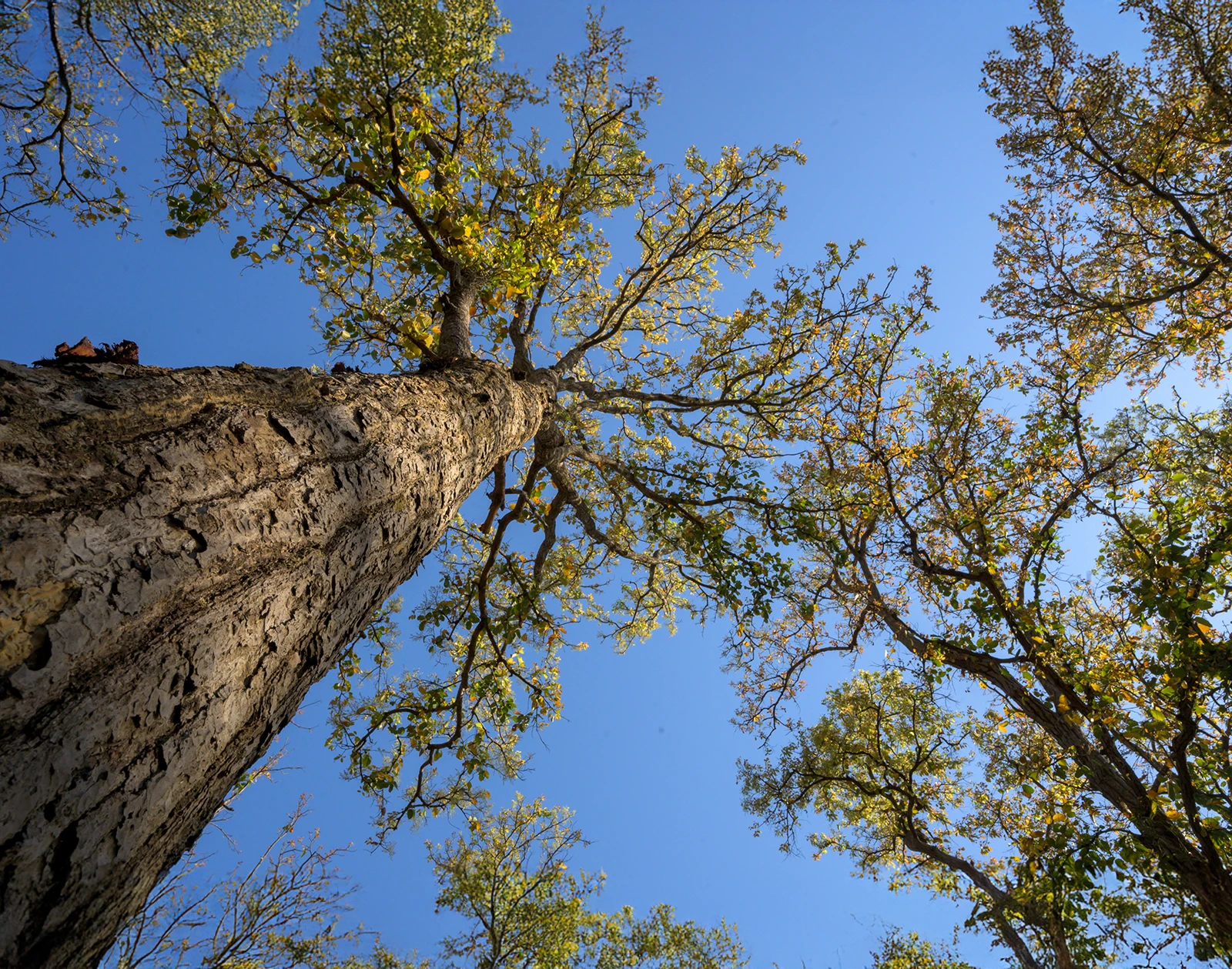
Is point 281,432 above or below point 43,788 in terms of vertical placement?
above

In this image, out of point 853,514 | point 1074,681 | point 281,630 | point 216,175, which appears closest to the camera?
point 281,630

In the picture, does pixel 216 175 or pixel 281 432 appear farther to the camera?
pixel 216 175

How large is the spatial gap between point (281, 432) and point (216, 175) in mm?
6101

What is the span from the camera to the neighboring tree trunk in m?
1.07

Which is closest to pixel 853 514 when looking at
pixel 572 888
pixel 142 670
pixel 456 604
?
pixel 456 604

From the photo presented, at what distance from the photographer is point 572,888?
39.1ft

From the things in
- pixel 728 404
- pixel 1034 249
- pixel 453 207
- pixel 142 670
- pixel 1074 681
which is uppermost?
pixel 1034 249

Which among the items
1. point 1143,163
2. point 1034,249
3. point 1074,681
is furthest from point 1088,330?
point 1074,681

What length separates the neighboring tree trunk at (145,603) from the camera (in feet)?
3.51

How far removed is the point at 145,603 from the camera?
131 cm

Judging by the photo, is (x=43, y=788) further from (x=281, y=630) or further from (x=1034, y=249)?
(x=1034, y=249)

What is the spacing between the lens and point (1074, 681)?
4383 millimetres

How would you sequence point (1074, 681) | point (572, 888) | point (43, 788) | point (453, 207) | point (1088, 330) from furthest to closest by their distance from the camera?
point (572, 888), point (1088, 330), point (453, 207), point (1074, 681), point (43, 788)

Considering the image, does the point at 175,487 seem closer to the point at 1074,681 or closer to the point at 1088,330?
the point at 1074,681
